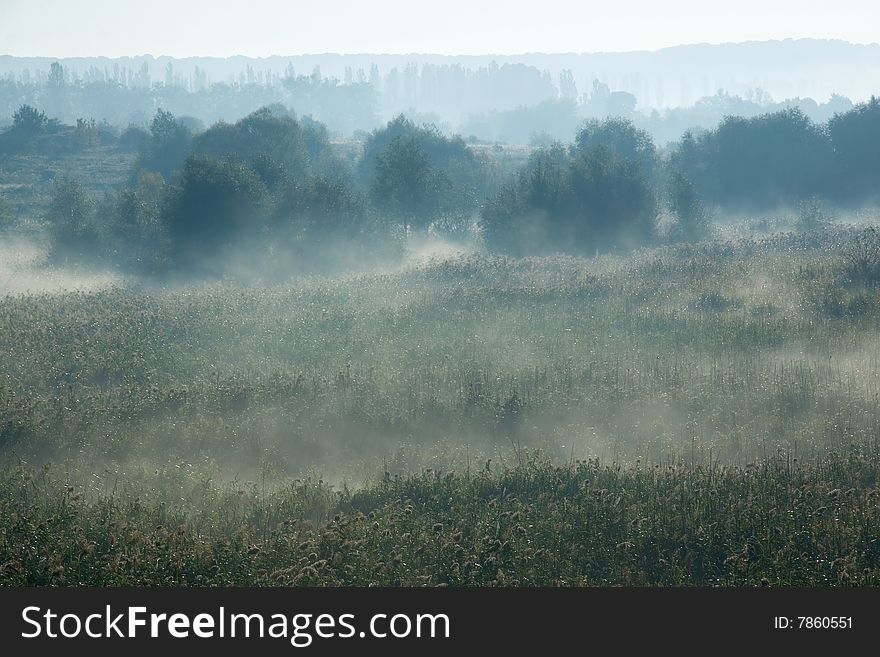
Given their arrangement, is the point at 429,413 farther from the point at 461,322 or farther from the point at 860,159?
the point at 860,159

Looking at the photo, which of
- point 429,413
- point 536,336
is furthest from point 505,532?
point 536,336

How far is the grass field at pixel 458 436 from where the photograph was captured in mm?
10945

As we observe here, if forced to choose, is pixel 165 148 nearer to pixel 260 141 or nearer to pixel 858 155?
pixel 260 141

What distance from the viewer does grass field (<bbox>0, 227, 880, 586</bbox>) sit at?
35.9 feet

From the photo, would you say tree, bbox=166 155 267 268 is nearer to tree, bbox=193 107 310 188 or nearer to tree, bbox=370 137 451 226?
tree, bbox=370 137 451 226

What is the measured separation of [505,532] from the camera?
11.5 meters

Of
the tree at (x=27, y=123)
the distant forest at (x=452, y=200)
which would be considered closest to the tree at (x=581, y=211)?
the distant forest at (x=452, y=200)

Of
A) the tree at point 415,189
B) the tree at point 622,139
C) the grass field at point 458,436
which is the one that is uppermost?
the tree at point 622,139

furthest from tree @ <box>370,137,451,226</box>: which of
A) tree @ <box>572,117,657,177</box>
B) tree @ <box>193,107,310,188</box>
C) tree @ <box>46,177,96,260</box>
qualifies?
tree @ <box>572,117,657,177</box>

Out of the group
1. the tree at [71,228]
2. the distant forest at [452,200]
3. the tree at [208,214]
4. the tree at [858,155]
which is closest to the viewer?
the tree at [208,214]

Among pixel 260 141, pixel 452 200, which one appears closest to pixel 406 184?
pixel 452 200

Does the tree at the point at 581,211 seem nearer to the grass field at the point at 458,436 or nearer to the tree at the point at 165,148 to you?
the grass field at the point at 458,436

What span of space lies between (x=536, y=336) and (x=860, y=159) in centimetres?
5413

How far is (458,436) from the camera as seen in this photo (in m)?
17.0
